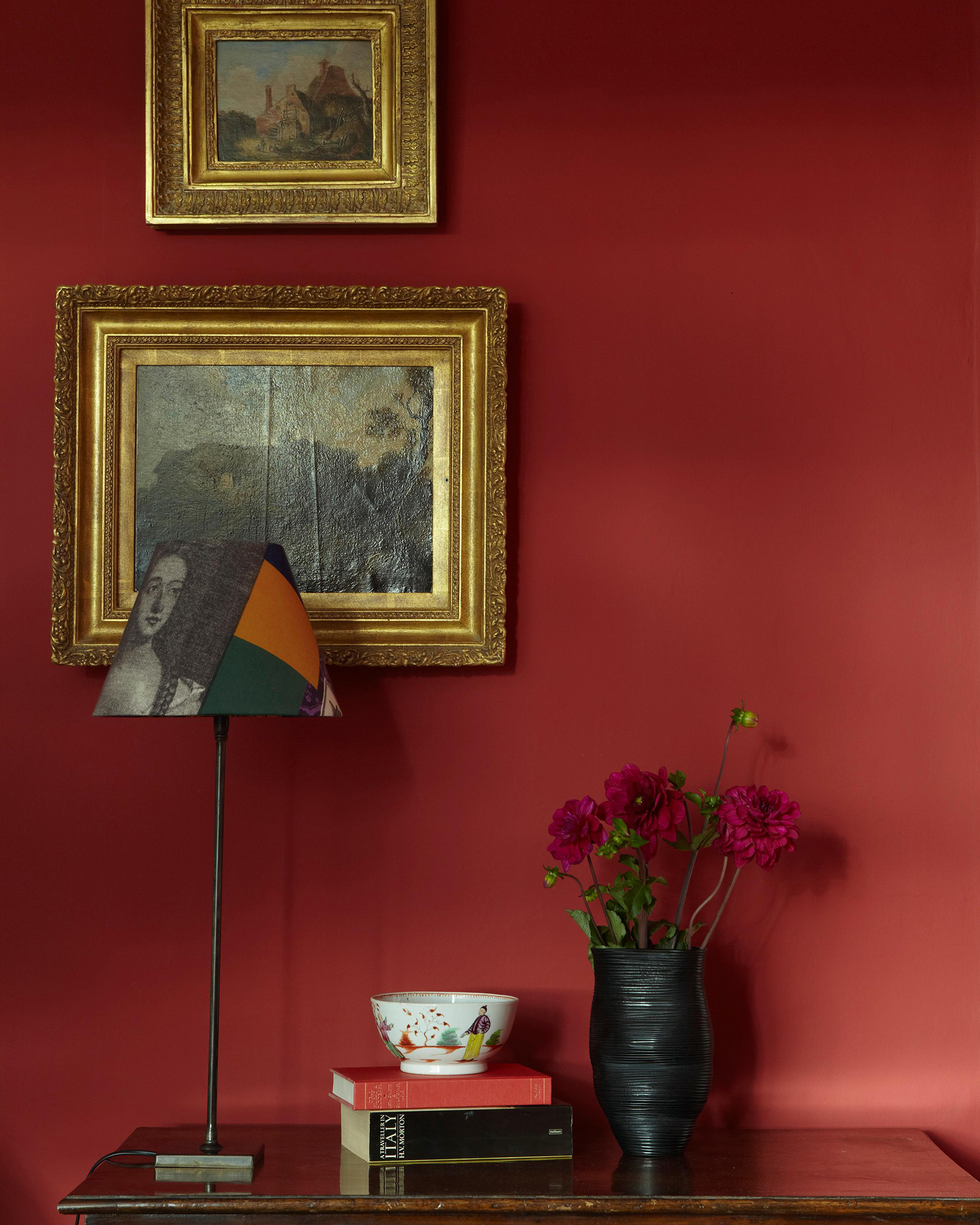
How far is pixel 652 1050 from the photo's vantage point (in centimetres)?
158

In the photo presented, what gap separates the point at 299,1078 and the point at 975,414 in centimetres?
151

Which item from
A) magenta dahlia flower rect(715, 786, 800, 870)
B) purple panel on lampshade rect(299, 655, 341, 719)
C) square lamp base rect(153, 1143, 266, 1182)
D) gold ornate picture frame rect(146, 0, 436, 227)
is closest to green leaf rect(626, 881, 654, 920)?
magenta dahlia flower rect(715, 786, 800, 870)

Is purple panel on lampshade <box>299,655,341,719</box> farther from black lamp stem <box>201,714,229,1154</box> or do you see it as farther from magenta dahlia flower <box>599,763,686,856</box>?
magenta dahlia flower <box>599,763,686,856</box>

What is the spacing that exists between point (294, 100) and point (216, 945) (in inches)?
52.7

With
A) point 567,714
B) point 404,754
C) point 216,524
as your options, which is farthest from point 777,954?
point 216,524

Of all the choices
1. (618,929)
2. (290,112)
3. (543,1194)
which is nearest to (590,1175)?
(543,1194)

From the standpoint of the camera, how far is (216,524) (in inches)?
74.2

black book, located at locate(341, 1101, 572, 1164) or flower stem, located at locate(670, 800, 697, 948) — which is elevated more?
flower stem, located at locate(670, 800, 697, 948)

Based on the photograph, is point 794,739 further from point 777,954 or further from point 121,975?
point 121,975

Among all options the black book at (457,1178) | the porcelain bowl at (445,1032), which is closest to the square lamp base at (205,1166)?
the black book at (457,1178)

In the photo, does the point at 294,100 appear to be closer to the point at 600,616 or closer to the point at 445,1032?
the point at 600,616

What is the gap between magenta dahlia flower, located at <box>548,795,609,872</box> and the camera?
1.67 metres

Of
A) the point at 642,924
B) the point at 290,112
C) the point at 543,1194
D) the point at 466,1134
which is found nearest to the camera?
the point at 543,1194

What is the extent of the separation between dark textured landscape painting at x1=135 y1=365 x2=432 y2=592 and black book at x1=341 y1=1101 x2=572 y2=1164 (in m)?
0.77
